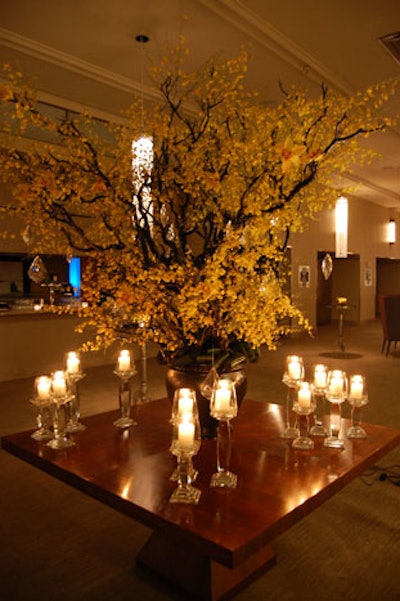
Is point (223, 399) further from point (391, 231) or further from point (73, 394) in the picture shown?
point (391, 231)

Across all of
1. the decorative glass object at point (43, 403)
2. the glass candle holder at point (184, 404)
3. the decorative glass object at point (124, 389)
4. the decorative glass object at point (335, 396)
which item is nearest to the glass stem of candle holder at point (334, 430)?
the decorative glass object at point (335, 396)

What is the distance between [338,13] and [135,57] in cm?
192

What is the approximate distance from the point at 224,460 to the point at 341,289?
1214 cm

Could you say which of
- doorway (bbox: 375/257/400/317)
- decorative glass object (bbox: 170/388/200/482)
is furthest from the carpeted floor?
doorway (bbox: 375/257/400/317)

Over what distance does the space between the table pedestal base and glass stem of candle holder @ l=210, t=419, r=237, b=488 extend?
41cm

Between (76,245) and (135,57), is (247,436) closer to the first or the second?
(76,245)

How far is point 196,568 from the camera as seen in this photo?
2068 millimetres

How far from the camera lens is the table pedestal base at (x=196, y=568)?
201cm

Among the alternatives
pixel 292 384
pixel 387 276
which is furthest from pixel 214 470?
pixel 387 276

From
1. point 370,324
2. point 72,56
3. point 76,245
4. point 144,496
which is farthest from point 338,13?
point 370,324

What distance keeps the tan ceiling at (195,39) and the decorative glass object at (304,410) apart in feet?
8.29

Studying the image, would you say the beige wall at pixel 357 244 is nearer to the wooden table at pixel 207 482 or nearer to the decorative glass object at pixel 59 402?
the wooden table at pixel 207 482

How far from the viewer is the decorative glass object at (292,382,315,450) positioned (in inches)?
80.2

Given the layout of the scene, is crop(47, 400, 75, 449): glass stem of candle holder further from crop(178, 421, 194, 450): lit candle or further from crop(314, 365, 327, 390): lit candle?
crop(314, 365, 327, 390): lit candle
